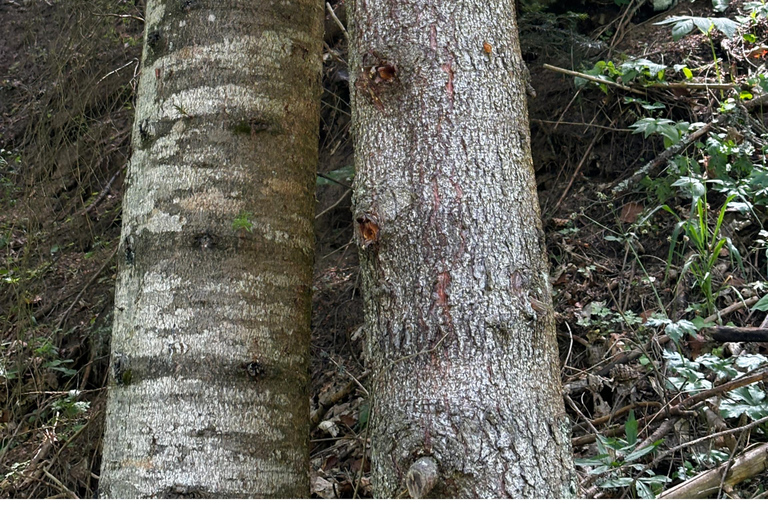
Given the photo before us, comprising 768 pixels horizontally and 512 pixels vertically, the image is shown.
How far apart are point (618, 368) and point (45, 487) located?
97.5 inches

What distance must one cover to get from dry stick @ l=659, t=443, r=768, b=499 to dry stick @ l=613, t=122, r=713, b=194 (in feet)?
4.47

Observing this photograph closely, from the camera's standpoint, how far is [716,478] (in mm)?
1866

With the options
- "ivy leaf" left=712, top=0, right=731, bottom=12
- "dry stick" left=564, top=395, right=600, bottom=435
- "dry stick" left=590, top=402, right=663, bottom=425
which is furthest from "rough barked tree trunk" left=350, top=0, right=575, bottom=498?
"ivy leaf" left=712, top=0, right=731, bottom=12

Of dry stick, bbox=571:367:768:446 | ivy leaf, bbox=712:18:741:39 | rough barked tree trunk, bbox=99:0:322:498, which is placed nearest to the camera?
rough barked tree trunk, bbox=99:0:322:498

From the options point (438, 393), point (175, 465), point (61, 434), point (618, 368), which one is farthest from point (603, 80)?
point (61, 434)

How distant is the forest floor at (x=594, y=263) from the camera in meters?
2.14

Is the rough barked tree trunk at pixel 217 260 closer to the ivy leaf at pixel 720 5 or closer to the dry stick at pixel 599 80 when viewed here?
the dry stick at pixel 599 80

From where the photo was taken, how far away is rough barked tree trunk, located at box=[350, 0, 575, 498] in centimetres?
132

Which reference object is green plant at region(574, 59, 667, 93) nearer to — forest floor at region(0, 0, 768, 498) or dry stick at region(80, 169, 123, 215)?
forest floor at region(0, 0, 768, 498)

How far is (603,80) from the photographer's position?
9.66 feet

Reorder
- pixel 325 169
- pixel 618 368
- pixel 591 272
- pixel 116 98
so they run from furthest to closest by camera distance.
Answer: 1. pixel 116 98
2. pixel 325 169
3. pixel 591 272
4. pixel 618 368

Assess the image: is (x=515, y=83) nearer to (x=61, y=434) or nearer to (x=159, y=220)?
(x=159, y=220)

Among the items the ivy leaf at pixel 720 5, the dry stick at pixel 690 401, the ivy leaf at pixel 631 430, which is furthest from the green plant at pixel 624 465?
the ivy leaf at pixel 720 5

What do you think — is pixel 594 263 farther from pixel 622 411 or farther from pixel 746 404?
pixel 746 404
